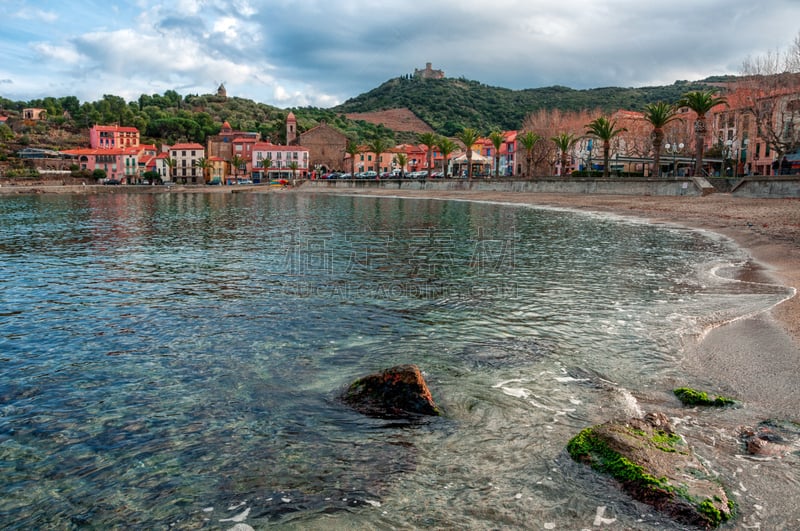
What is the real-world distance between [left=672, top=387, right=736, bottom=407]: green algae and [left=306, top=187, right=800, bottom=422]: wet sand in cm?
28

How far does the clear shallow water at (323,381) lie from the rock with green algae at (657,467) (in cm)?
23

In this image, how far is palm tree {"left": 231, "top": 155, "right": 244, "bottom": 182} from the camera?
13000 cm

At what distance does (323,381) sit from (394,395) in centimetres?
149

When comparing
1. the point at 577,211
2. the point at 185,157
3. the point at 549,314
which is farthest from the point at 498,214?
the point at 185,157

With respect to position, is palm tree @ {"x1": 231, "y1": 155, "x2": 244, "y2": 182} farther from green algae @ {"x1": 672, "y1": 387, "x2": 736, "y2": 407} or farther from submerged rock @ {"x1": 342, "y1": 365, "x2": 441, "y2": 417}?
green algae @ {"x1": 672, "y1": 387, "x2": 736, "y2": 407}

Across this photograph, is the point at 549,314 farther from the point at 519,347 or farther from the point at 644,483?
the point at 644,483

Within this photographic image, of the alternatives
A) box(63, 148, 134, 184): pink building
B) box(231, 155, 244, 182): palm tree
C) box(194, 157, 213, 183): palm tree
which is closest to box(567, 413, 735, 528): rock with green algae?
box(194, 157, 213, 183): palm tree

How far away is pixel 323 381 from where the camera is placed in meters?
8.50

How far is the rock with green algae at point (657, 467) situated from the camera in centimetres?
487

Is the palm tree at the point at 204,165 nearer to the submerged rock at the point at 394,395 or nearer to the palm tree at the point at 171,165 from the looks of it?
the palm tree at the point at 171,165

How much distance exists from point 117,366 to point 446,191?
2822 inches

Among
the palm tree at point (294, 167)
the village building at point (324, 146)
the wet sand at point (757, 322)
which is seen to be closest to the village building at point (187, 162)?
the palm tree at point (294, 167)

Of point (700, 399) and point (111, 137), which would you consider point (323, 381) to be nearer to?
point (700, 399)

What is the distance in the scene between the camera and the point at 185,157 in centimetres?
13125
